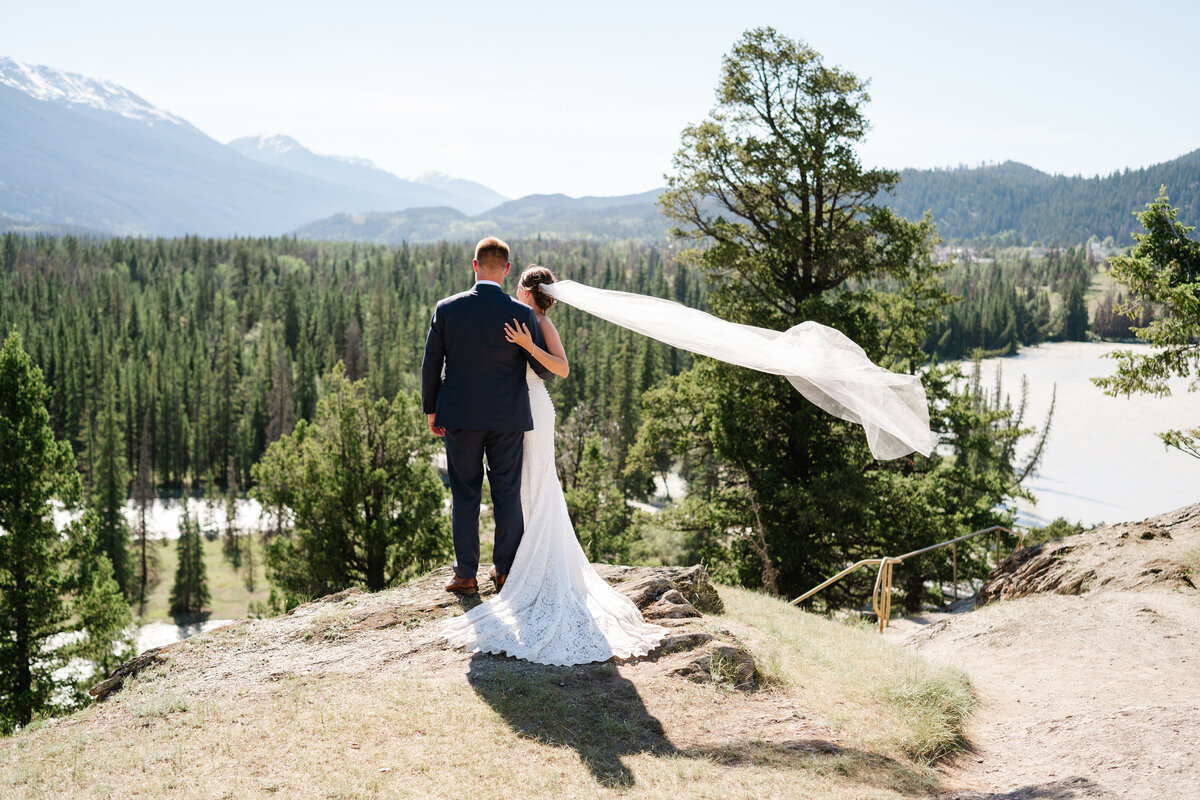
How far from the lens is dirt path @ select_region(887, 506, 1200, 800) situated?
15.9 feet

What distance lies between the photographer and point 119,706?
18.3 feet

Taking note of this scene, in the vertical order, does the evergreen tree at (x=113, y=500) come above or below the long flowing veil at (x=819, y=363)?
below

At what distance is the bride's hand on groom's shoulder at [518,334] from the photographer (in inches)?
252

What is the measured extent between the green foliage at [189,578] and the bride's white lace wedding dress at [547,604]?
179ft

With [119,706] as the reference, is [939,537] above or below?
below

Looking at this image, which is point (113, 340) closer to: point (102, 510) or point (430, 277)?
point (102, 510)

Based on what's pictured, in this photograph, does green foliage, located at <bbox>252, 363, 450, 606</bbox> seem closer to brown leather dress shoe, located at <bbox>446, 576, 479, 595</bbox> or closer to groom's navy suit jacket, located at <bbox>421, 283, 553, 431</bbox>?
brown leather dress shoe, located at <bbox>446, 576, 479, 595</bbox>

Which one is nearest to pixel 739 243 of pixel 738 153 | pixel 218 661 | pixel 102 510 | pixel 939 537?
pixel 738 153

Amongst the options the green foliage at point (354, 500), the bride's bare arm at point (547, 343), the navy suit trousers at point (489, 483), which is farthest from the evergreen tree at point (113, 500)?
the bride's bare arm at point (547, 343)

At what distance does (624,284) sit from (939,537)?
127 m

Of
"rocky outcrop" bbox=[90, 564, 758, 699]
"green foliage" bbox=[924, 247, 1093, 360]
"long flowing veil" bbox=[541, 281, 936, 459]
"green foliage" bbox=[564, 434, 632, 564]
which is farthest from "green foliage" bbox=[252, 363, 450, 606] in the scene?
"green foliage" bbox=[924, 247, 1093, 360]

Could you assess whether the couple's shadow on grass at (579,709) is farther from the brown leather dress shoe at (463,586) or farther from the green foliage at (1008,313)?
the green foliage at (1008,313)

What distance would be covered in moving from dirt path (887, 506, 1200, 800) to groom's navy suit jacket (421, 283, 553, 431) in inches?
163

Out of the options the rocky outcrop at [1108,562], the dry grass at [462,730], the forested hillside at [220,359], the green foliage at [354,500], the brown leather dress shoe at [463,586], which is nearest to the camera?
the dry grass at [462,730]
